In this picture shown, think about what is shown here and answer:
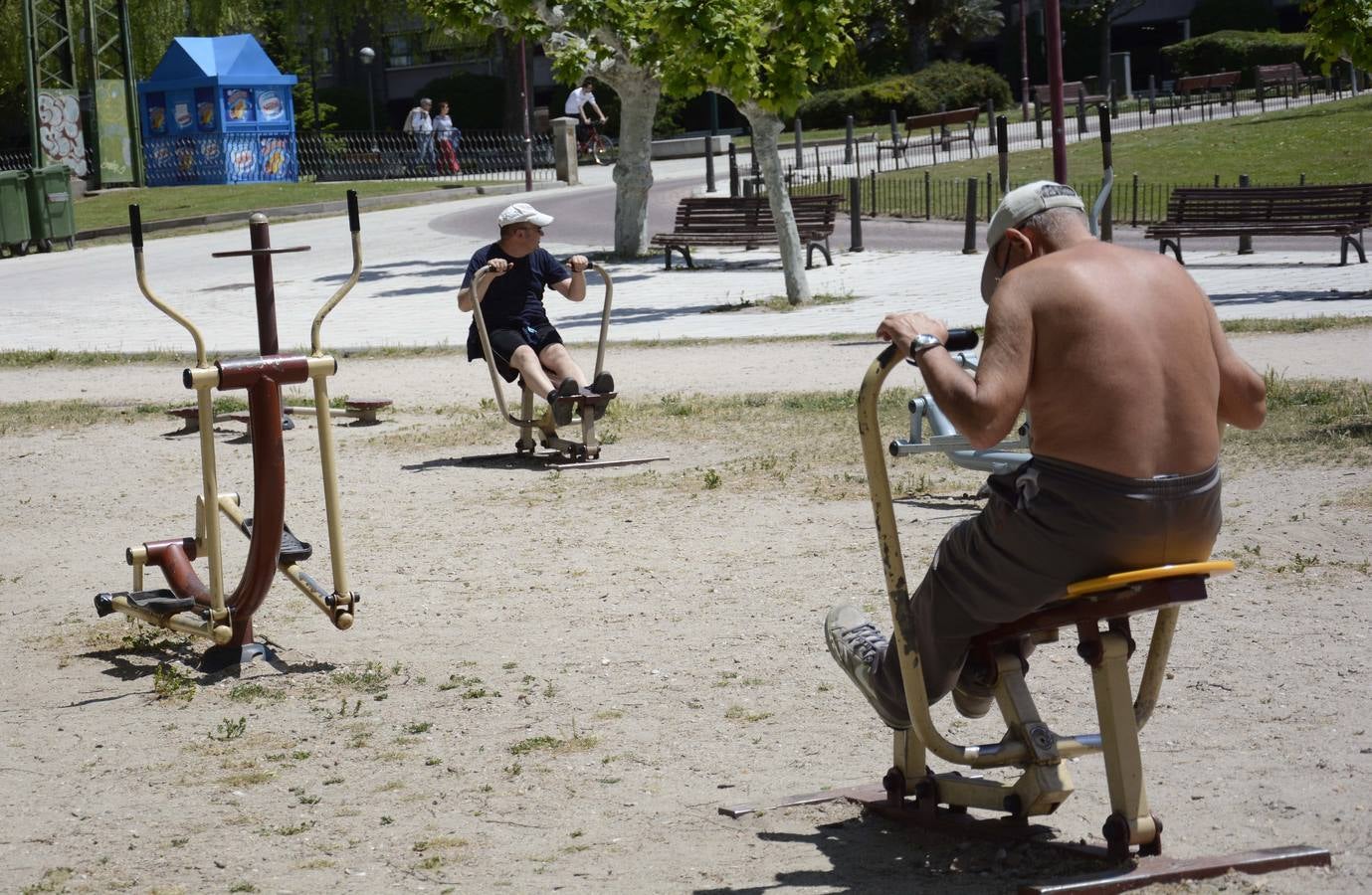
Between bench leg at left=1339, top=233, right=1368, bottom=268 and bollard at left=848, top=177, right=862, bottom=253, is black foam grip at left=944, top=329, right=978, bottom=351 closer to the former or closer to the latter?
bench leg at left=1339, top=233, right=1368, bottom=268

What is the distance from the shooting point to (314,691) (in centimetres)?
547

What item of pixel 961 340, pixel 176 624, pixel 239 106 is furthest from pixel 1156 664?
pixel 239 106

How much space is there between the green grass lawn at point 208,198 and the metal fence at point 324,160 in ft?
4.00

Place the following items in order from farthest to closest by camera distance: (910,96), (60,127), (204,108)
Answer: (910,96) → (204,108) → (60,127)

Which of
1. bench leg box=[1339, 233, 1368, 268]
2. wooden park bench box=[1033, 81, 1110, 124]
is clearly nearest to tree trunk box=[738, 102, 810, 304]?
bench leg box=[1339, 233, 1368, 268]

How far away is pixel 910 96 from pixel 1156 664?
135 ft

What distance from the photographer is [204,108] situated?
40.8m

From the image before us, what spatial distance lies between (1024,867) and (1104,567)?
0.76m

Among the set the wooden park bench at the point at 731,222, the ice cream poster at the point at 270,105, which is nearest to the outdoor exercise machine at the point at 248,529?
the wooden park bench at the point at 731,222

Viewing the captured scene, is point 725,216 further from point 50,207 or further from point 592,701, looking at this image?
point 592,701

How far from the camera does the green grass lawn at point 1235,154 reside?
92.5ft

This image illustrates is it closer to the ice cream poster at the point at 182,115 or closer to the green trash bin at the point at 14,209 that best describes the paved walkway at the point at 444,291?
the green trash bin at the point at 14,209

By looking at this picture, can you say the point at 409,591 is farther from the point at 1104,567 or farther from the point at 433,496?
the point at 1104,567

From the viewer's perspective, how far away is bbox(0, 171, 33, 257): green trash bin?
28078 mm
